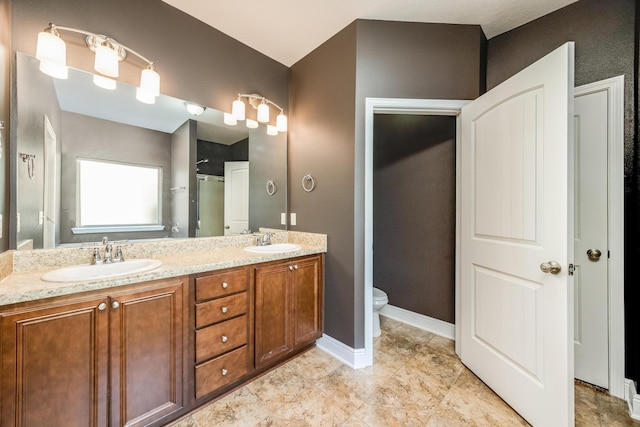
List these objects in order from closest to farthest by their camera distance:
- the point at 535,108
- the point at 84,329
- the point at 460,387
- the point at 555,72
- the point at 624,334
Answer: the point at 84,329 → the point at 555,72 → the point at 535,108 → the point at 624,334 → the point at 460,387

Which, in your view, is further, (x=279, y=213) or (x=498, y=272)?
(x=279, y=213)

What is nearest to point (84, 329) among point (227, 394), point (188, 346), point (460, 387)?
point (188, 346)

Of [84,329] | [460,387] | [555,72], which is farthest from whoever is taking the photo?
[460,387]

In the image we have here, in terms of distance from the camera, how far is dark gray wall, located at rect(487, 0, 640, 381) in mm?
1476

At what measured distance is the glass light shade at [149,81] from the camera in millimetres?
1553

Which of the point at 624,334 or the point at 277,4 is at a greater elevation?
the point at 277,4

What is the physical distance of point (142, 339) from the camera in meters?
1.20

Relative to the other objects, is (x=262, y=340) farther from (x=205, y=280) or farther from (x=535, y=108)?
(x=535, y=108)

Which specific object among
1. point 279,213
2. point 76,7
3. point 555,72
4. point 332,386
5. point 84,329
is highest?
point 76,7

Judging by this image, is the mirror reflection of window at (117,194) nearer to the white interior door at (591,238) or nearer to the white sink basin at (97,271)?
the white sink basin at (97,271)

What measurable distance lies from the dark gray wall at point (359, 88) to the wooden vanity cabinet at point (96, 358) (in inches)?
44.5

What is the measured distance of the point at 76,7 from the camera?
141 centimetres

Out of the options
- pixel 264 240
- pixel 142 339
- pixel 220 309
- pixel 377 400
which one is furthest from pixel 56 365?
pixel 377 400

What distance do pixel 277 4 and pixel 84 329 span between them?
7.20ft
